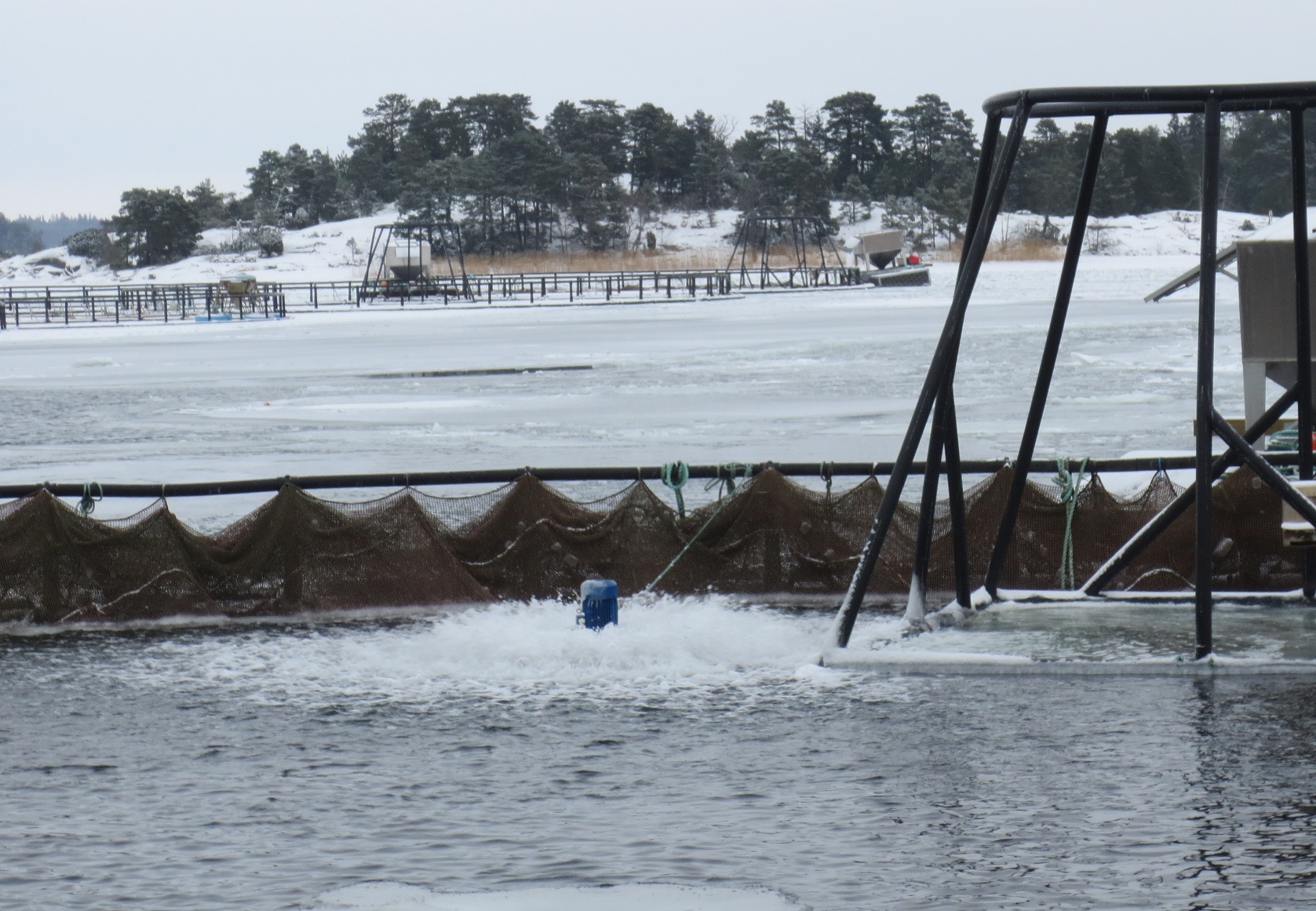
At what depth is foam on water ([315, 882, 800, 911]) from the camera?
Answer: 5992 mm

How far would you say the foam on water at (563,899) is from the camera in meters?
5.99

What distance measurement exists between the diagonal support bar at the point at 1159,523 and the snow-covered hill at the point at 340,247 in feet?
321

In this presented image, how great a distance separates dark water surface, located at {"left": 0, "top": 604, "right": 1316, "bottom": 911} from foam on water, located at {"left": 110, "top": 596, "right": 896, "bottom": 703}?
3 centimetres

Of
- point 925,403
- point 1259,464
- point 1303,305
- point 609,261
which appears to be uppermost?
point 609,261

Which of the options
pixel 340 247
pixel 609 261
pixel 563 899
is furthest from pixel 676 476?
pixel 340 247

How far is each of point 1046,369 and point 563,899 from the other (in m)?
6.30

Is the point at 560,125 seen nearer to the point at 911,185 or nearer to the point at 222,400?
the point at 911,185

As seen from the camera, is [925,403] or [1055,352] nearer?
[925,403]

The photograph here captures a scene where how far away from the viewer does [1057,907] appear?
589cm

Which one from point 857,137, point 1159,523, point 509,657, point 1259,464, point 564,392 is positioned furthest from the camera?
point 857,137

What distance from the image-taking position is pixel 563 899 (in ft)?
20.0

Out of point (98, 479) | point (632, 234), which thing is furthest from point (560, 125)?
point (98, 479)

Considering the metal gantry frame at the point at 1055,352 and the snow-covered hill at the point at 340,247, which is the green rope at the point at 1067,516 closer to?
the metal gantry frame at the point at 1055,352

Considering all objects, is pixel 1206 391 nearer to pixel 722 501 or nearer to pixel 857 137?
pixel 722 501
